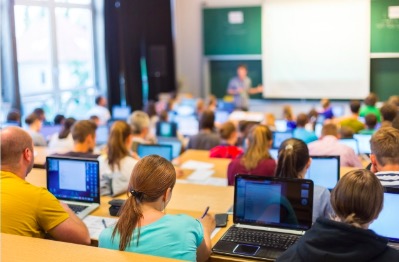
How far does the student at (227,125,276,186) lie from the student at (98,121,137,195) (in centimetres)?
82

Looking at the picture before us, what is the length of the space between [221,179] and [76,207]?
5.36ft

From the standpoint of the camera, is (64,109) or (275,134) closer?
(275,134)

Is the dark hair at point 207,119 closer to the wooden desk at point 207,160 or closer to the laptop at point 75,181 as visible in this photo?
the wooden desk at point 207,160

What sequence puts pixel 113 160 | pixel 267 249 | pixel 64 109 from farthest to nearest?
pixel 64 109
pixel 113 160
pixel 267 249

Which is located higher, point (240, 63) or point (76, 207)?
point (240, 63)

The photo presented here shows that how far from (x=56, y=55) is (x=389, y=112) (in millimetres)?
5984

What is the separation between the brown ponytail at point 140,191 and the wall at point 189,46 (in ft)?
32.4

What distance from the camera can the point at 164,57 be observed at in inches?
472

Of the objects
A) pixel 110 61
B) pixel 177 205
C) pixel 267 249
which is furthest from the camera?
pixel 110 61

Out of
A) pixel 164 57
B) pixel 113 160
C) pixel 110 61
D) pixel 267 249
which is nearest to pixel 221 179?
pixel 113 160

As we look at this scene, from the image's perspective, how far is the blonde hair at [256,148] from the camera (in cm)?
439

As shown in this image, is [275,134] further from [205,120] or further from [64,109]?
[64,109]

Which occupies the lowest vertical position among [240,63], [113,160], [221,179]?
[221,179]

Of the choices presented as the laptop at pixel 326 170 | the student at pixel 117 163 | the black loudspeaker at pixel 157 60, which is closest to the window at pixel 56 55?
the black loudspeaker at pixel 157 60
